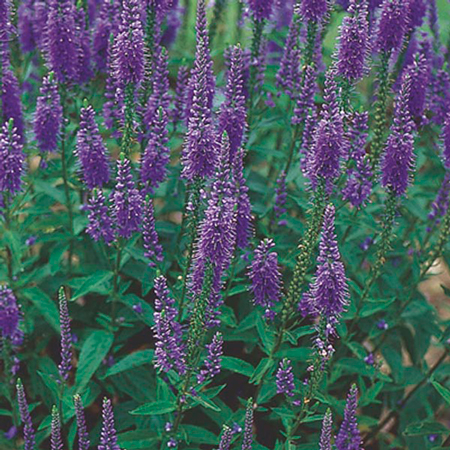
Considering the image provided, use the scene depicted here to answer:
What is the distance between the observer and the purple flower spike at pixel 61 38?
448 centimetres

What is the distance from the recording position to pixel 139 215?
13.3 ft

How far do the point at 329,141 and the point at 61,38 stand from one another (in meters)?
2.07

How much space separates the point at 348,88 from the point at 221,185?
129cm

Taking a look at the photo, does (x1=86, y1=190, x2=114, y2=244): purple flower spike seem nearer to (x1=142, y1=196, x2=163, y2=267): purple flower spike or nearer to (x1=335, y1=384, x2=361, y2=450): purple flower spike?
(x1=142, y1=196, x2=163, y2=267): purple flower spike

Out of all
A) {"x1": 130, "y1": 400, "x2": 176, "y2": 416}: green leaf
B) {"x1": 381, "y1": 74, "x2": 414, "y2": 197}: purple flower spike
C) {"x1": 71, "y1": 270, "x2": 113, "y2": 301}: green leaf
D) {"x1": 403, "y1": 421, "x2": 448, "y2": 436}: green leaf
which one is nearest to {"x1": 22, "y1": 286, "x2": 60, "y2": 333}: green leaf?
{"x1": 71, "y1": 270, "x2": 113, "y2": 301}: green leaf

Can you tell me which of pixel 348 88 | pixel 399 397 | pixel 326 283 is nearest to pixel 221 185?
pixel 326 283

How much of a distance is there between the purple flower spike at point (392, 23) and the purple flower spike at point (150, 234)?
189cm

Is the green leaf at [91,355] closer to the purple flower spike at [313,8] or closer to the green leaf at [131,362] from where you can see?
the green leaf at [131,362]

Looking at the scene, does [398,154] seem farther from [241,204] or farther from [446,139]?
[241,204]

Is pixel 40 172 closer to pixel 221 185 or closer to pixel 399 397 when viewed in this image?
pixel 221 185

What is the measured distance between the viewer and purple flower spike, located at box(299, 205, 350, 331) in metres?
3.30

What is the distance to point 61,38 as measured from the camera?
450cm

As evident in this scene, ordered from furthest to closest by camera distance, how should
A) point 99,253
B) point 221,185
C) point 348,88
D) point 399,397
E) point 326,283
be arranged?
point 399,397, point 99,253, point 348,88, point 326,283, point 221,185

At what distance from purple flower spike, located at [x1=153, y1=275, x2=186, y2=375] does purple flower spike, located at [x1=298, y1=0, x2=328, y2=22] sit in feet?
6.96
